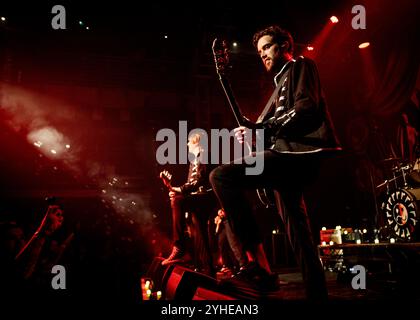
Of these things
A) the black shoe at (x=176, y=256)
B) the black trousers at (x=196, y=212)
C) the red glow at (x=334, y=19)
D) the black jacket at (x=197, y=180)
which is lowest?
the black shoe at (x=176, y=256)

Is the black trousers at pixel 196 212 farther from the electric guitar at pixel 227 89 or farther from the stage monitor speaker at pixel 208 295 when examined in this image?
the stage monitor speaker at pixel 208 295

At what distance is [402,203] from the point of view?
20.9ft

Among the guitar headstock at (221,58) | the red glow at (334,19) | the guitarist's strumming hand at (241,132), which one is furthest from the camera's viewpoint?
the red glow at (334,19)

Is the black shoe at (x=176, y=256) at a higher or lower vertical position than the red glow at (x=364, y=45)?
lower

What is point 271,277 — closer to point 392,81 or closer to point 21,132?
point 392,81

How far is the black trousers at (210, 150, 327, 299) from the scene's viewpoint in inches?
87.1

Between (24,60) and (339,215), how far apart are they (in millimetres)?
11419

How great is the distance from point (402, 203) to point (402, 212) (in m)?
0.21

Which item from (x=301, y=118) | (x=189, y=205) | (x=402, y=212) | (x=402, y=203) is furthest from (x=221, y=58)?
(x=402, y=212)

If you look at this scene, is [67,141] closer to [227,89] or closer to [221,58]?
[221,58]

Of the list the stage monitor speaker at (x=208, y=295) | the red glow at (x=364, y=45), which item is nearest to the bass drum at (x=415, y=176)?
the red glow at (x=364, y=45)

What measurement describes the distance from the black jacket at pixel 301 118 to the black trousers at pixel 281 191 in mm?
108

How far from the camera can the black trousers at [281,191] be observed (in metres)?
2.21

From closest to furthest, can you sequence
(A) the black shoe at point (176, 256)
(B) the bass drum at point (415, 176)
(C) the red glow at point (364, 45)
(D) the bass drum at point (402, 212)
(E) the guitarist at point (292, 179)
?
(E) the guitarist at point (292, 179) < (A) the black shoe at point (176, 256) < (D) the bass drum at point (402, 212) < (B) the bass drum at point (415, 176) < (C) the red glow at point (364, 45)
